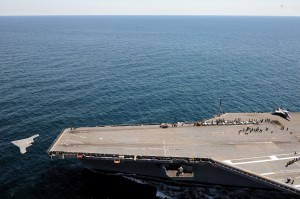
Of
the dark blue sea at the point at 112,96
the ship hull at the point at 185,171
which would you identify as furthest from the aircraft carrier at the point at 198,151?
the dark blue sea at the point at 112,96

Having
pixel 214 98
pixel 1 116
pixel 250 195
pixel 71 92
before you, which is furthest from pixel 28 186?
pixel 214 98

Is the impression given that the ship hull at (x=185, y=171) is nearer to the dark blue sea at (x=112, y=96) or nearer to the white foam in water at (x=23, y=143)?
the dark blue sea at (x=112, y=96)

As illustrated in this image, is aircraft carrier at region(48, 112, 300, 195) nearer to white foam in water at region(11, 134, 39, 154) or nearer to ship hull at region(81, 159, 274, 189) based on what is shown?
ship hull at region(81, 159, 274, 189)

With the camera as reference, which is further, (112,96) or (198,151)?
(112,96)

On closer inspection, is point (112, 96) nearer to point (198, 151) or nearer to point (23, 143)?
point (23, 143)

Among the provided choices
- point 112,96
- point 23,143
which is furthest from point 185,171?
point 112,96
